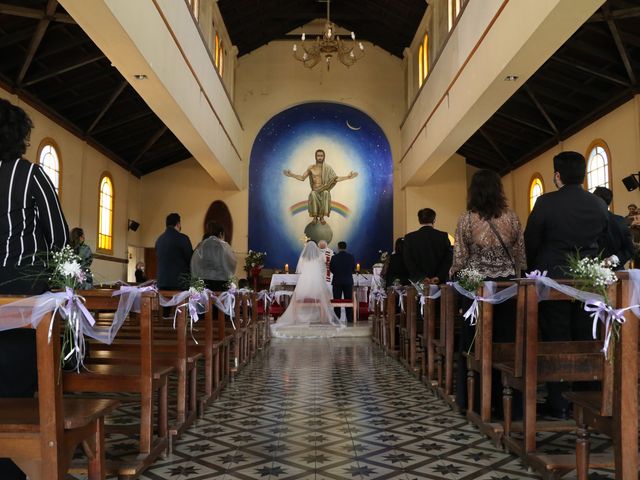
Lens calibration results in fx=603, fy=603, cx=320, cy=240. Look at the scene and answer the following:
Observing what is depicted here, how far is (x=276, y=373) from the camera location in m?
6.34

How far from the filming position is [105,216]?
14.5 metres

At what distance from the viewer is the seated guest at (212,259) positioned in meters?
6.57

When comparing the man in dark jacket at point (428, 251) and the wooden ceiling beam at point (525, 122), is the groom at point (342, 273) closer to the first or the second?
the wooden ceiling beam at point (525, 122)

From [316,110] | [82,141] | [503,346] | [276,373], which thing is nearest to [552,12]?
[503,346]

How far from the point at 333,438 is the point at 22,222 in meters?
2.21

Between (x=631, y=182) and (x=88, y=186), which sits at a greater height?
(x=88, y=186)

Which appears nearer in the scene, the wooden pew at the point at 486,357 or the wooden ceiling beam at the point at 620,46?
the wooden pew at the point at 486,357

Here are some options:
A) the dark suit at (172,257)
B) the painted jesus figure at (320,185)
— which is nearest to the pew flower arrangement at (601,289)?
the dark suit at (172,257)

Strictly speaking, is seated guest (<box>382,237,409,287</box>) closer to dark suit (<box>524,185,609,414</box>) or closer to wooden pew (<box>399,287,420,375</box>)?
wooden pew (<box>399,287,420,375</box>)

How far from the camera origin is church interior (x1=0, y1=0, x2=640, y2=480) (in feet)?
12.3

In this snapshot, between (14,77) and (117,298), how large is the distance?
822 cm

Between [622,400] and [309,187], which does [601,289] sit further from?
[309,187]

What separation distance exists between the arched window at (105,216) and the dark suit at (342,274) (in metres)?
5.93

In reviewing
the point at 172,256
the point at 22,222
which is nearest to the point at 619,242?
the point at 22,222
